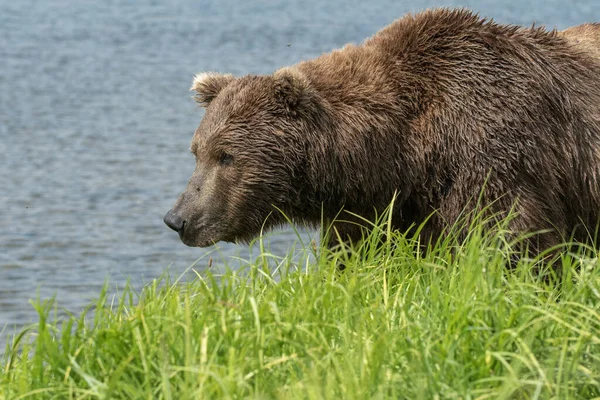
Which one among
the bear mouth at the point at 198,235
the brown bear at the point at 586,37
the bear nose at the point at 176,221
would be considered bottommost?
the bear mouth at the point at 198,235

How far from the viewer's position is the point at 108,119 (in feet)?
51.5

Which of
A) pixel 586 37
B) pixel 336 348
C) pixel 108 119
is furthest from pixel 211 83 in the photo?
pixel 108 119

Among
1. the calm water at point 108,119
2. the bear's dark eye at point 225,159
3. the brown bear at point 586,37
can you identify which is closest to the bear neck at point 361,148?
the bear's dark eye at point 225,159

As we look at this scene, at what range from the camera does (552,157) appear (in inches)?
231

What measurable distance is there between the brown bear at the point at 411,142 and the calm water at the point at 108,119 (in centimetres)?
47

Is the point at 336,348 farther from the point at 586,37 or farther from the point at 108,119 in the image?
the point at 108,119

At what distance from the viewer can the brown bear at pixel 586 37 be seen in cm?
644

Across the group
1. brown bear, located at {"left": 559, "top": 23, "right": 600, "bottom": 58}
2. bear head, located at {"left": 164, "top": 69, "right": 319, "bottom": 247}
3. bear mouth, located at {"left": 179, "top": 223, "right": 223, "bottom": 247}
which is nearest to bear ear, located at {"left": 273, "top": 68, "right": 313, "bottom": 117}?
bear head, located at {"left": 164, "top": 69, "right": 319, "bottom": 247}

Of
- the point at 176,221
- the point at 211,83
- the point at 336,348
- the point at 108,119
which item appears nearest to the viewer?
the point at 336,348

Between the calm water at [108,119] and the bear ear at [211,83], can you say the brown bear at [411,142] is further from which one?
the calm water at [108,119]

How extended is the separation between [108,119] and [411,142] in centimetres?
1031

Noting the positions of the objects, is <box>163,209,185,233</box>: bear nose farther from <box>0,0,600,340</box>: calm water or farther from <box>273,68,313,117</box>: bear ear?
<box>273,68,313,117</box>: bear ear

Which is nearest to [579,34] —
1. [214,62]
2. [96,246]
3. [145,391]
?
[145,391]

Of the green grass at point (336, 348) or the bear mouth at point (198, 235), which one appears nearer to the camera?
the green grass at point (336, 348)
